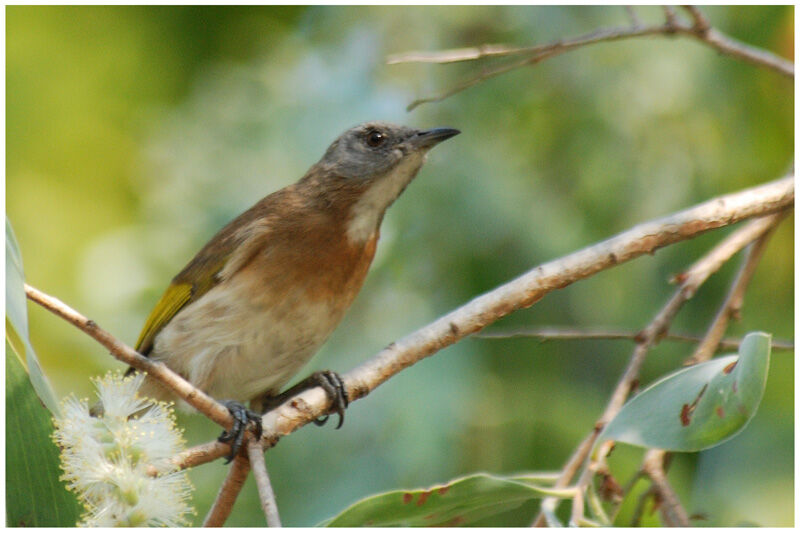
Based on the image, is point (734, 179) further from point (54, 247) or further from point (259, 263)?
point (54, 247)

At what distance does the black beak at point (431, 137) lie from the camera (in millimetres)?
3496

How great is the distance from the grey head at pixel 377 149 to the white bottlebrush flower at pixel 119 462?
172cm

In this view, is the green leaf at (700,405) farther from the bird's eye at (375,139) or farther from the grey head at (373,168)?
the bird's eye at (375,139)

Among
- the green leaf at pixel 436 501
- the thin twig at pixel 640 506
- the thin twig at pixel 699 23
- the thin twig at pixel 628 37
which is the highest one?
the thin twig at pixel 699 23

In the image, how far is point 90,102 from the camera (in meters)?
4.62

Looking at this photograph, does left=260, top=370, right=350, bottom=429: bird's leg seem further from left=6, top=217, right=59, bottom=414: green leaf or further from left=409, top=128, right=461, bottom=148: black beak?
left=409, top=128, right=461, bottom=148: black beak

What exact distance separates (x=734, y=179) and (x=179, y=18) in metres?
2.77

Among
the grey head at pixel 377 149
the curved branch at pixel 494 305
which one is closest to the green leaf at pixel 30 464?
the curved branch at pixel 494 305

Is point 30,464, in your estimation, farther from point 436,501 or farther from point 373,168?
point 373,168

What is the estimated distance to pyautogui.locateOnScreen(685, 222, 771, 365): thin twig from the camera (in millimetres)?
2846

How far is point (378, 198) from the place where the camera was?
356cm

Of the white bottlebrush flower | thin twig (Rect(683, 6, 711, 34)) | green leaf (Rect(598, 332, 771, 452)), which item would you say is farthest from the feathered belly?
thin twig (Rect(683, 6, 711, 34))

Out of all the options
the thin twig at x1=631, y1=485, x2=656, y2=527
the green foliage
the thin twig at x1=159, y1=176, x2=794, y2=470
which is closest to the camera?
the green foliage

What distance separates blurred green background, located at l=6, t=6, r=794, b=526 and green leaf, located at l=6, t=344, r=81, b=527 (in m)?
1.50
